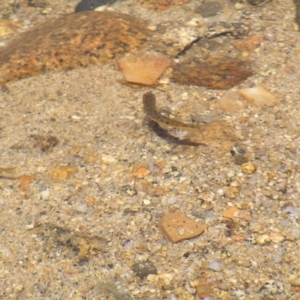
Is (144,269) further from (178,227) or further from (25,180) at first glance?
(25,180)

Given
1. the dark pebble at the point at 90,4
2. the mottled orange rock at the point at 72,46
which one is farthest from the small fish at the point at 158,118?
the dark pebble at the point at 90,4

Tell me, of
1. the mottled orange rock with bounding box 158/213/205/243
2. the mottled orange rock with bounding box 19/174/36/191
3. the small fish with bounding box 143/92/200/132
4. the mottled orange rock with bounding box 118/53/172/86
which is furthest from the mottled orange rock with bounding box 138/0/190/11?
the mottled orange rock with bounding box 158/213/205/243

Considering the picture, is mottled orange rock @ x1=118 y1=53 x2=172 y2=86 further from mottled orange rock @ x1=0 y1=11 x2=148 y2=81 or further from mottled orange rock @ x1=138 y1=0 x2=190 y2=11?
mottled orange rock @ x1=138 y1=0 x2=190 y2=11

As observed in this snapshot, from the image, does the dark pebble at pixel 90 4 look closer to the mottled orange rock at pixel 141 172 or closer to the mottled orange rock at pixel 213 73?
the mottled orange rock at pixel 213 73

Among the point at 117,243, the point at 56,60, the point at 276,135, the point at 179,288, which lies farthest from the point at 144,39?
the point at 179,288

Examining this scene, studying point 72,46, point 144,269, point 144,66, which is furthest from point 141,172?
point 72,46

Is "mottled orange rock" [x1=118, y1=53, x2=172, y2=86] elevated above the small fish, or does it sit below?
below
